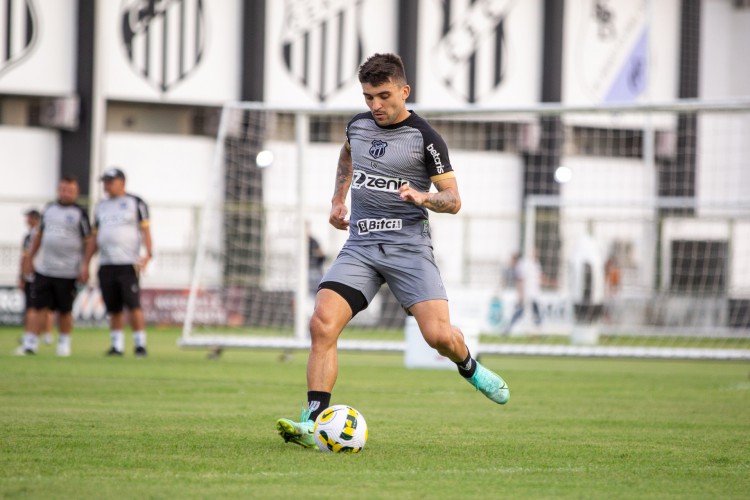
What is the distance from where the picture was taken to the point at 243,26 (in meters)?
32.7

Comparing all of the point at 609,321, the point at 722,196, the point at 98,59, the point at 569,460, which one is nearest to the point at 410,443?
the point at 569,460

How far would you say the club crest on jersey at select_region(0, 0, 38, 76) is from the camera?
97.7ft

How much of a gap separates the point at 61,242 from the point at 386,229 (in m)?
9.26

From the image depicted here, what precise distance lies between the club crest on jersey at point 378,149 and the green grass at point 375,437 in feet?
5.60

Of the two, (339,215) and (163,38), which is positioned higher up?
(163,38)

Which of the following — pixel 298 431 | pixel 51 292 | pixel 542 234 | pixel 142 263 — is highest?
pixel 542 234

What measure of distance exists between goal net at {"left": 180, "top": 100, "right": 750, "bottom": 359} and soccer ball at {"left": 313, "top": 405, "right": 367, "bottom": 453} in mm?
15702

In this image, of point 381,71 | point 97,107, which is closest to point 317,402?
point 381,71

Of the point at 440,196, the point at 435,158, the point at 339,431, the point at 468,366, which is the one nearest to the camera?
the point at 339,431

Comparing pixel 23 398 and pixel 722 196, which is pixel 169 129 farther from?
pixel 23 398

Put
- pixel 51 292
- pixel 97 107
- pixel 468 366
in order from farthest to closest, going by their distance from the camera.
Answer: pixel 97 107
pixel 51 292
pixel 468 366

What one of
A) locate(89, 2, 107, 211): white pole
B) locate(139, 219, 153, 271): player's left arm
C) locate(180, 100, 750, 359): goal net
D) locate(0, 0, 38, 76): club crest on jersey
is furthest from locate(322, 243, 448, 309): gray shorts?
locate(0, 0, 38, 76): club crest on jersey

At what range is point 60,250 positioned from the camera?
15734 millimetres

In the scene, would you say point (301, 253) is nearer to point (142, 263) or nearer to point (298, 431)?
point (142, 263)
